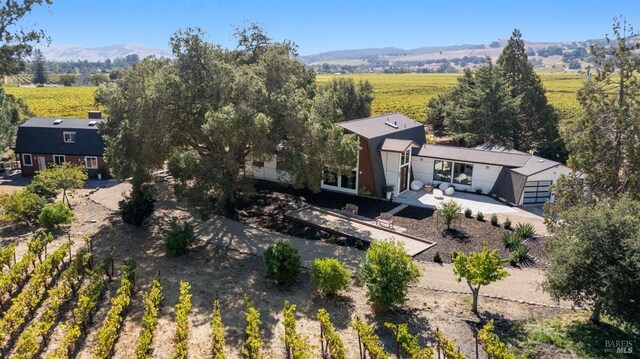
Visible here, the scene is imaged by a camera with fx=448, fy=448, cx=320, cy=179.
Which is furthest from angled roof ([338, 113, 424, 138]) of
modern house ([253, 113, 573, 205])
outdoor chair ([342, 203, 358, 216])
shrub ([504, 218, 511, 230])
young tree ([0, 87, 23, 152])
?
young tree ([0, 87, 23, 152])

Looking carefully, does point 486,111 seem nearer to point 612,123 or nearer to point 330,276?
point 612,123

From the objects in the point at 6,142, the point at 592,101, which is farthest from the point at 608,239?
the point at 6,142

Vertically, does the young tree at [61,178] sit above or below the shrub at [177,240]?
above

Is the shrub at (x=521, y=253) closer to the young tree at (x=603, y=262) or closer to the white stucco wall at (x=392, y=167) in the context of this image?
the young tree at (x=603, y=262)

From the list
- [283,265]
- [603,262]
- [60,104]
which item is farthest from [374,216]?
[60,104]

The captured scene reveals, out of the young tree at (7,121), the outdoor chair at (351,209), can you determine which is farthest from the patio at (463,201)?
the young tree at (7,121)

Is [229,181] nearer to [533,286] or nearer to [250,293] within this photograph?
[250,293]
